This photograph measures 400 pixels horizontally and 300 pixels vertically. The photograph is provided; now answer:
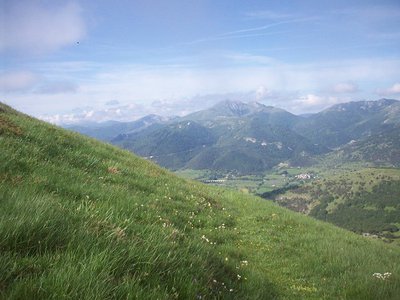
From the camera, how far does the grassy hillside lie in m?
4.34

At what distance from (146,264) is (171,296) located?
67 centimetres

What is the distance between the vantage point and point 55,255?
A: 4.76 meters

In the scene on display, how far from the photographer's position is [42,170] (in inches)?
403

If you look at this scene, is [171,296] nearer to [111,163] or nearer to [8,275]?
[8,275]

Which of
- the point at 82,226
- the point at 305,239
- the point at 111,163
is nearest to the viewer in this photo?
the point at 82,226

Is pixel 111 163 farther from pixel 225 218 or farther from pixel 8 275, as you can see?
pixel 8 275

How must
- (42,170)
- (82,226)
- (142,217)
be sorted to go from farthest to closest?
(42,170) → (142,217) → (82,226)

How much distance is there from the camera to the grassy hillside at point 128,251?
434cm

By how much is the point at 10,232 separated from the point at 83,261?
41.2 inches

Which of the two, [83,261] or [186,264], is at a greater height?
[83,261]

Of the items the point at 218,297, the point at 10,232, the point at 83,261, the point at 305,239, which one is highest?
the point at 10,232

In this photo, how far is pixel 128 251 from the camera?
5250mm

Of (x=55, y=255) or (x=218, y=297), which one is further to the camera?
(x=218, y=297)

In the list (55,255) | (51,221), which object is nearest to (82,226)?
(51,221)
